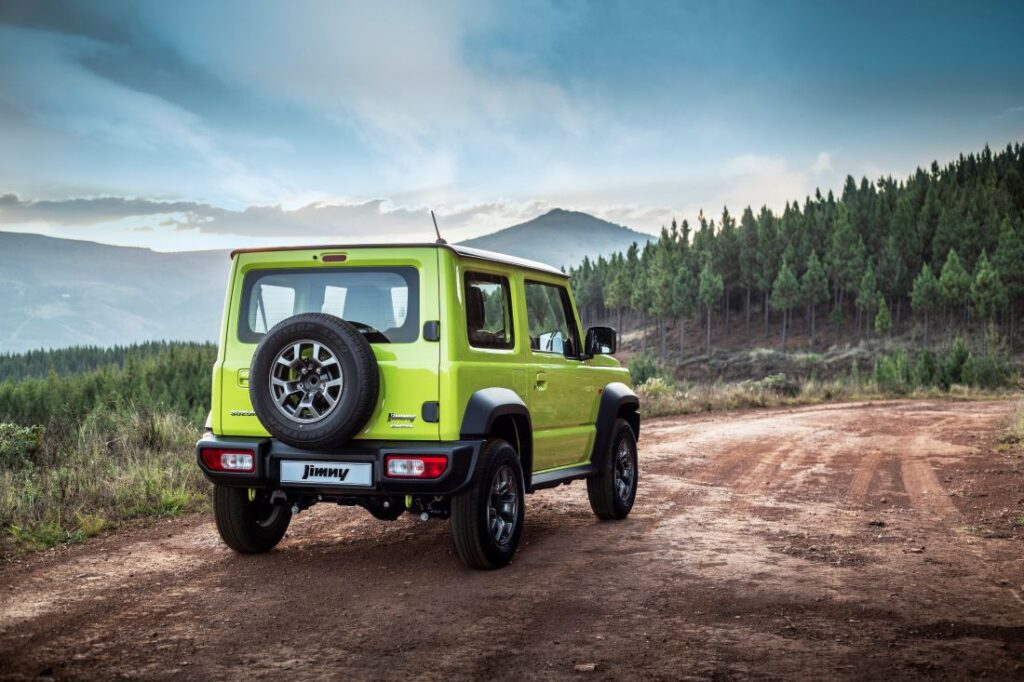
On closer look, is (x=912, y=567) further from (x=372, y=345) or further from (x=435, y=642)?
(x=372, y=345)

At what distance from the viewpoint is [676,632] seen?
503cm

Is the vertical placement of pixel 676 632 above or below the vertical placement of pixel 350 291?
below

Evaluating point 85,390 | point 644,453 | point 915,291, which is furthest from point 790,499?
point 915,291

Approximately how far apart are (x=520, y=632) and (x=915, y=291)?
94715mm

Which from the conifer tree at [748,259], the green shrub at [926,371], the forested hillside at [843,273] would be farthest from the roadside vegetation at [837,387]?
the conifer tree at [748,259]

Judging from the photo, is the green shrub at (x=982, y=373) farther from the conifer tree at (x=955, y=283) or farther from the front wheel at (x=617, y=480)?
the conifer tree at (x=955, y=283)

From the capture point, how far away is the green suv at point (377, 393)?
20.0 feet

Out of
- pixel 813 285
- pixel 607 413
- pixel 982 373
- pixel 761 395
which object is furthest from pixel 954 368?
pixel 813 285

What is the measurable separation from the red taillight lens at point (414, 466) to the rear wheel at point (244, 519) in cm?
138

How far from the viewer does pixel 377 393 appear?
20.0ft

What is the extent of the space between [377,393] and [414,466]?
55 centimetres

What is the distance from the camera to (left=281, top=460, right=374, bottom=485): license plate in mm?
6180

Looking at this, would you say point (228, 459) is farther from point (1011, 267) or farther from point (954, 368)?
point (1011, 267)

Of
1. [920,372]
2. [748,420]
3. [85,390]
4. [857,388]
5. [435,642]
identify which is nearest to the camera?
[435,642]
